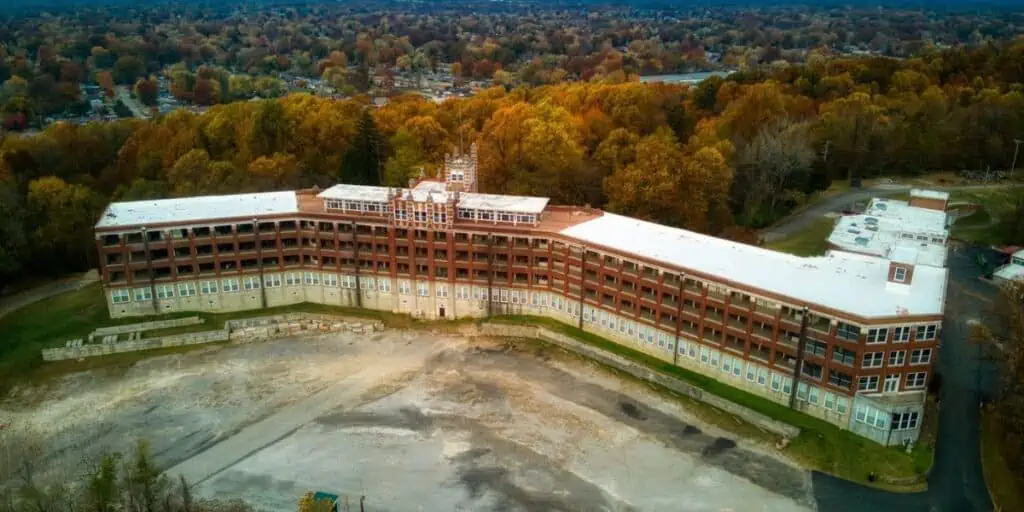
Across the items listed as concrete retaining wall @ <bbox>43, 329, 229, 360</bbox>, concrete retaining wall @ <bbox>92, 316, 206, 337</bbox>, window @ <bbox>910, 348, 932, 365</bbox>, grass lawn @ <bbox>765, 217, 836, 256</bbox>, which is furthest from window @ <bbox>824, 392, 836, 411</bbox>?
concrete retaining wall @ <bbox>92, 316, 206, 337</bbox>

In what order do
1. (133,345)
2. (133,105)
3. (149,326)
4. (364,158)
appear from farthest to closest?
(133,105)
(364,158)
(149,326)
(133,345)

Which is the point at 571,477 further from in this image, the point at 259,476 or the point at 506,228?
the point at 506,228

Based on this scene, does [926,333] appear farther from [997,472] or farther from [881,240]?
[881,240]

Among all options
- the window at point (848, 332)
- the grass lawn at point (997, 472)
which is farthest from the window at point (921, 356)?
the grass lawn at point (997, 472)

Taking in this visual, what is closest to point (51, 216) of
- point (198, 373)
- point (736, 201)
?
point (198, 373)

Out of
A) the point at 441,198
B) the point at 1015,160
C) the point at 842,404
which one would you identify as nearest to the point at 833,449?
the point at 842,404

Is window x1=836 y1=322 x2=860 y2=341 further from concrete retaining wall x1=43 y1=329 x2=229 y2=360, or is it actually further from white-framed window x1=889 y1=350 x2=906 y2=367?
concrete retaining wall x1=43 y1=329 x2=229 y2=360
